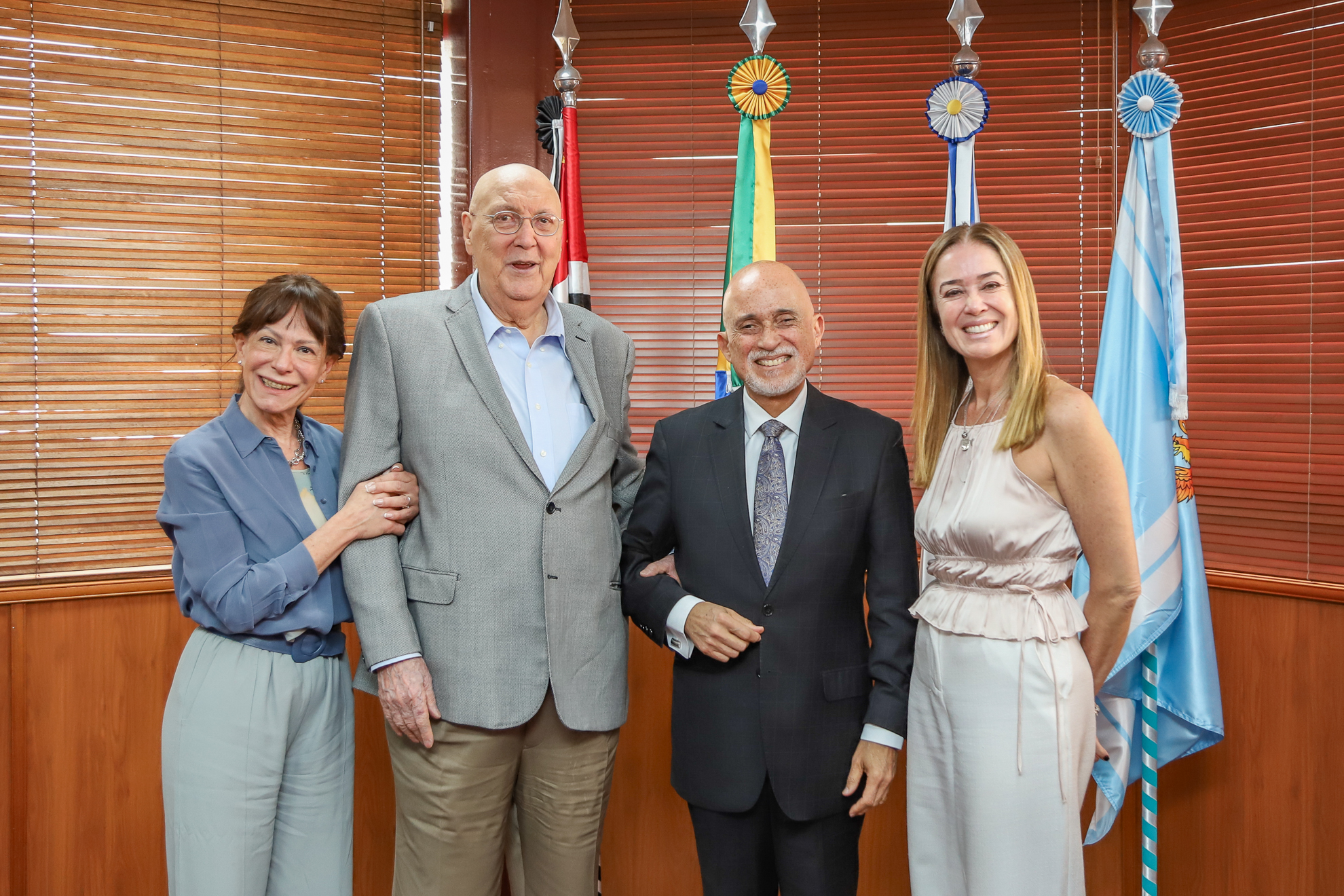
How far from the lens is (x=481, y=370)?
6.05 ft

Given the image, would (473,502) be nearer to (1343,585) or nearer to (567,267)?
(567,267)

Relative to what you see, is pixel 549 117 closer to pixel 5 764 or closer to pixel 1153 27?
pixel 1153 27

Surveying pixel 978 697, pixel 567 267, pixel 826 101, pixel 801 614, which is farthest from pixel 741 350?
pixel 826 101

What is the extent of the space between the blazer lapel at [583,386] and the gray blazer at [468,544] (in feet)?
0.04

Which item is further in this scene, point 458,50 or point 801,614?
point 458,50

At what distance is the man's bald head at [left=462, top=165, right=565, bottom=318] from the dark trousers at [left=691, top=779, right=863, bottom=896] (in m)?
1.13

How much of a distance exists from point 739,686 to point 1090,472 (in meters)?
0.78

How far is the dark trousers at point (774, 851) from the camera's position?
176 centimetres

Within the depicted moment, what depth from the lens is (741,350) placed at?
1.89m

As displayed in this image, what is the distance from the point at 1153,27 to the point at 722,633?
81.9 inches

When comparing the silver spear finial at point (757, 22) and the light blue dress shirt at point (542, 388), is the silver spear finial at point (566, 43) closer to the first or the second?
the silver spear finial at point (757, 22)

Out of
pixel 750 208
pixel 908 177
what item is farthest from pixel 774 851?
pixel 908 177

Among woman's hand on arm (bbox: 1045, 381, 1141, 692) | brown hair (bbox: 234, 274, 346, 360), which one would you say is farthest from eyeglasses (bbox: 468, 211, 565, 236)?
woman's hand on arm (bbox: 1045, 381, 1141, 692)

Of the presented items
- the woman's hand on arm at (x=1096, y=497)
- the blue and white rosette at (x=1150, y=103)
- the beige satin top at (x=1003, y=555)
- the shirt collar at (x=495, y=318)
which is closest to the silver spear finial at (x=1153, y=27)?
the blue and white rosette at (x=1150, y=103)
